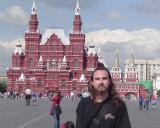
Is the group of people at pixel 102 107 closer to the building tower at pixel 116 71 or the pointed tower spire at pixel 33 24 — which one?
the pointed tower spire at pixel 33 24

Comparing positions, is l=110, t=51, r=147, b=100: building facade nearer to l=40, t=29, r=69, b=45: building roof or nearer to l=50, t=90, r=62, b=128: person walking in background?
l=40, t=29, r=69, b=45: building roof

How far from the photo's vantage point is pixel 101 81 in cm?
438

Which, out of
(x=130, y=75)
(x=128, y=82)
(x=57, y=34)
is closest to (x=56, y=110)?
(x=57, y=34)

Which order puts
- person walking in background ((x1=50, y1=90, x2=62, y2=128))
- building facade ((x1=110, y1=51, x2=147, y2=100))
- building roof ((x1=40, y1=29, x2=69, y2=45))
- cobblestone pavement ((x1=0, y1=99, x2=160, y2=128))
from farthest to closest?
building facade ((x1=110, y1=51, x2=147, y2=100))
building roof ((x1=40, y1=29, x2=69, y2=45))
cobblestone pavement ((x1=0, y1=99, x2=160, y2=128))
person walking in background ((x1=50, y1=90, x2=62, y2=128))

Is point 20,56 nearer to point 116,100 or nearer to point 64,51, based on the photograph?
point 64,51

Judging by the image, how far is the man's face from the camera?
4.37m

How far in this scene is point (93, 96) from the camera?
14.4 feet

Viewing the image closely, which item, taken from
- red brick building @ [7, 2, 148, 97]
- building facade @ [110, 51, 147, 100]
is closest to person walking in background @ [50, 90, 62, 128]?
red brick building @ [7, 2, 148, 97]

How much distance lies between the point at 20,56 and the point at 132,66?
121ft

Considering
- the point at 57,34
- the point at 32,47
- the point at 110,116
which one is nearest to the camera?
the point at 110,116

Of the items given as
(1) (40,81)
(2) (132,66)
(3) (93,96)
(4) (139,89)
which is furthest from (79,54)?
(3) (93,96)

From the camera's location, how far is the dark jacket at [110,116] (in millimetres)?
4180

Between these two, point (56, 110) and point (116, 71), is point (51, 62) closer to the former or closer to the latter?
point (116, 71)

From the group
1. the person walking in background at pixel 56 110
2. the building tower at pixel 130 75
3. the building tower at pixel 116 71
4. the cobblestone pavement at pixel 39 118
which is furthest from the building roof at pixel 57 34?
the person walking in background at pixel 56 110
